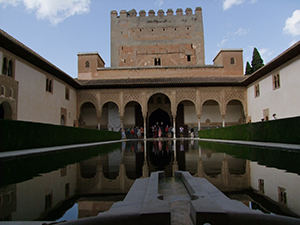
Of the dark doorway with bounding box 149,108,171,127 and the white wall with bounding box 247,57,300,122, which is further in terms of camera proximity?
the dark doorway with bounding box 149,108,171,127

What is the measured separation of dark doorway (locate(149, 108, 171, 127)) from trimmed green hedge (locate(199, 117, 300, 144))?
32.7 feet

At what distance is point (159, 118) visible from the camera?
2361cm

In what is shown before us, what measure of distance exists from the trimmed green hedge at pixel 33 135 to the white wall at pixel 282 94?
1119 cm

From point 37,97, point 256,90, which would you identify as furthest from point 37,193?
point 256,90

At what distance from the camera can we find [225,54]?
21953mm

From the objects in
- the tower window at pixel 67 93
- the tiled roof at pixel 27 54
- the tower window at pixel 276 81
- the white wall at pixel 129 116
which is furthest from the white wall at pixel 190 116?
the tiled roof at pixel 27 54

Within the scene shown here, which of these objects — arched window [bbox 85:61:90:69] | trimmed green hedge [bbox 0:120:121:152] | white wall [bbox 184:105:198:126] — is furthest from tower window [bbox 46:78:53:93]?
white wall [bbox 184:105:198:126]

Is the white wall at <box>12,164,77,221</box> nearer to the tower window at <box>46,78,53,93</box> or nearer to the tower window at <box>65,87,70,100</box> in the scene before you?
the tower window at <box>46,78,53,93</box>

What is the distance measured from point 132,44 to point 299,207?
2795cm

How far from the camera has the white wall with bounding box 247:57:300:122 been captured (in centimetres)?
1266

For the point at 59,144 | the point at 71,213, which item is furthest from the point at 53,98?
the point at 71,213

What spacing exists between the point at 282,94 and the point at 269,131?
5.92m

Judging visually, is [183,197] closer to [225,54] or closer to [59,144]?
[59,144]

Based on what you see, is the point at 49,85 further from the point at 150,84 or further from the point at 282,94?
the point at 282,94
